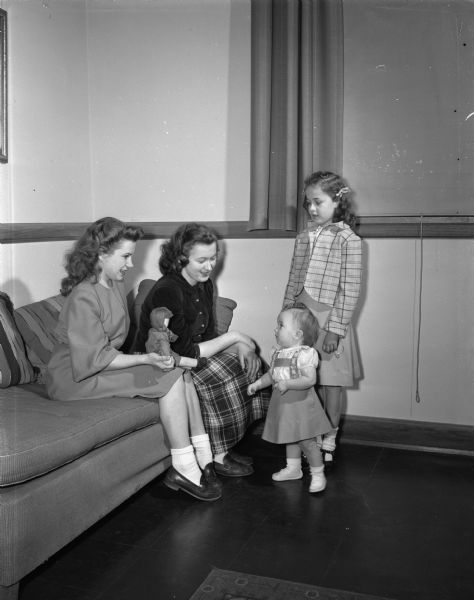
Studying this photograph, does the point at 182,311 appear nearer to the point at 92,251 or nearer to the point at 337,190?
the point at 92,251

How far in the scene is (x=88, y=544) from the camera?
7.30 ft

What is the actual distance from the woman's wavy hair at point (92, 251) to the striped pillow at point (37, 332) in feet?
1.02

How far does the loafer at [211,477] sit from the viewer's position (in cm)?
264

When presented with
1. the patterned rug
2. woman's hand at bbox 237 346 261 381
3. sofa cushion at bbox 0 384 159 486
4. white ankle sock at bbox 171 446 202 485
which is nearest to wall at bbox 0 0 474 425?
woman's hand at bbox 237 346 261 381

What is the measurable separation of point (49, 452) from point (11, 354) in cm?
78

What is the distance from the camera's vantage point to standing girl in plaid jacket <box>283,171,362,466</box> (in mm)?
2934

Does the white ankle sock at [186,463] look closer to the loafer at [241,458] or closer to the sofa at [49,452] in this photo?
the sofa at [49,452]

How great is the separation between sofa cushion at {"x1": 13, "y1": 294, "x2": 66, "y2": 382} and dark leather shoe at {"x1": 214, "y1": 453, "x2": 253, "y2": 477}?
2.83ft

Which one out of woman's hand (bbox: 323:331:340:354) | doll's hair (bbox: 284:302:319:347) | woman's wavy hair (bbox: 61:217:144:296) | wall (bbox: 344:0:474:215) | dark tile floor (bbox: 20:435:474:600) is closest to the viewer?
dark tile floor (bbox: 20:435:474:600)

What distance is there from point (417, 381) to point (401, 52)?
1577mm

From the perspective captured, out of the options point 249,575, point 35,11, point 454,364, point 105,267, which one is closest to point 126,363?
point 105,267

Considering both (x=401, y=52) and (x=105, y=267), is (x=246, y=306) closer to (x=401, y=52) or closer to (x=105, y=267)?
(x=105, y=267)

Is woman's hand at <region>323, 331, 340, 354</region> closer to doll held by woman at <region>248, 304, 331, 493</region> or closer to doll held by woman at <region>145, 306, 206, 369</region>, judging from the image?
doll held by woman at <region>248, 304, 331, 493</region>

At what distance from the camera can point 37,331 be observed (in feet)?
9.37
